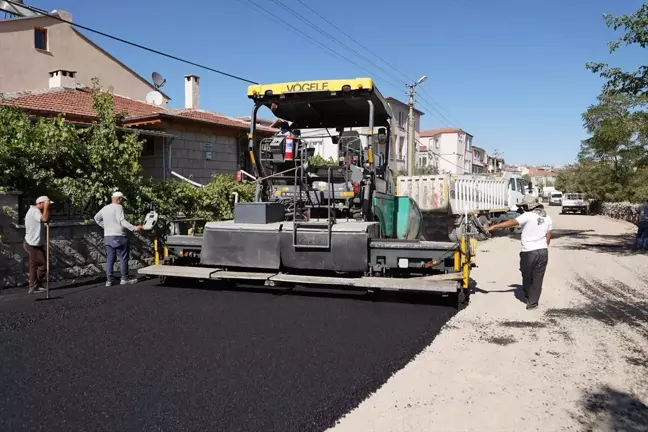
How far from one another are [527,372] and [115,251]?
6.07m

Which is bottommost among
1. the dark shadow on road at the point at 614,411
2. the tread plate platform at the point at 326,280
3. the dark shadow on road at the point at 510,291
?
the dark shadow on road at the point at 614,411

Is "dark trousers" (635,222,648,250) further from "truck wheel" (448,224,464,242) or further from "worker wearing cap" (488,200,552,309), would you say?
"worker wearing cap" (488,200,552,309)

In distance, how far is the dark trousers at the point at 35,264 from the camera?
725 centimetres

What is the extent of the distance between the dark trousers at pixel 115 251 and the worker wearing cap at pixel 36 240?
0.86m

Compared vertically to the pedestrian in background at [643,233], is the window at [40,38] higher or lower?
higher

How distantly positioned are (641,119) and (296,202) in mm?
10324

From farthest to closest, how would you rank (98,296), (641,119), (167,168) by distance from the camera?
(167,168) < (641,119) < (98,296)

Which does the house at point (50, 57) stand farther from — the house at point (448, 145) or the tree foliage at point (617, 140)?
the house at point (448, 145)

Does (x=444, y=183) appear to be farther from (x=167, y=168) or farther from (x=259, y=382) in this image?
(x=259, y=382)

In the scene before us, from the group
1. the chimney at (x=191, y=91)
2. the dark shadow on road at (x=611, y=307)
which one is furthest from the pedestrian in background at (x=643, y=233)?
the chimney at (x=191, y=91)

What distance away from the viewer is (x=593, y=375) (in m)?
4.46

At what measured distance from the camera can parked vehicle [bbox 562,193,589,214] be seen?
4278 centimetres

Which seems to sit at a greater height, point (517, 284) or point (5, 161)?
point (5, 161)

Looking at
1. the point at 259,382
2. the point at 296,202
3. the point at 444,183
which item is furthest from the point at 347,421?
the point at 444,183
